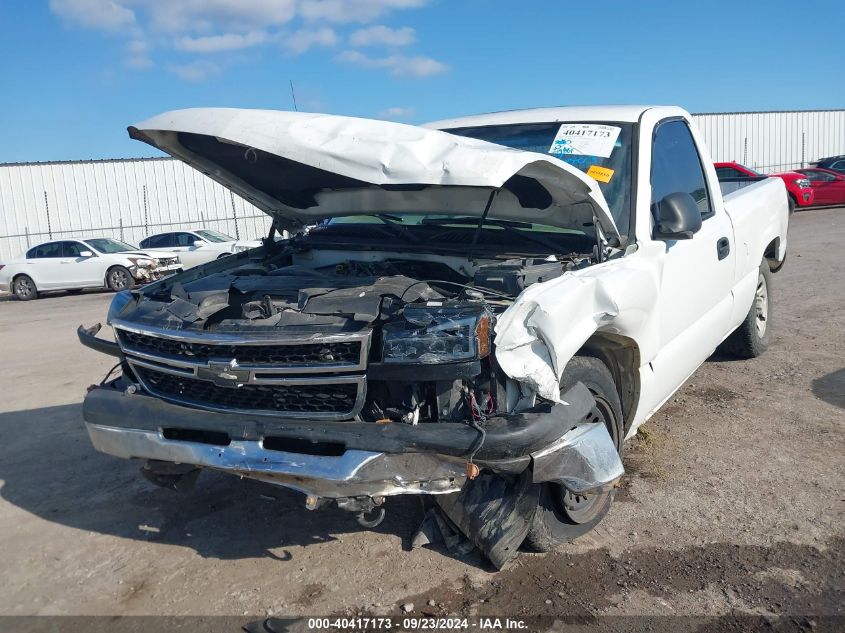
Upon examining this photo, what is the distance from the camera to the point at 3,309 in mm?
16109

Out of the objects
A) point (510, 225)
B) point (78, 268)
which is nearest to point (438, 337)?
point (510, 225)

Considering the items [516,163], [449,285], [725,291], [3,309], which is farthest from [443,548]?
[3,309]

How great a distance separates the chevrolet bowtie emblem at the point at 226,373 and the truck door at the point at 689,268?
2.12 m

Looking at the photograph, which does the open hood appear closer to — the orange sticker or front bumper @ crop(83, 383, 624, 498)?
the orange sticker

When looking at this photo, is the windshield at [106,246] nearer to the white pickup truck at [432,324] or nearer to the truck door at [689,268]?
the white pickup truck at [432,324]

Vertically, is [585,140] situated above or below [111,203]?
below

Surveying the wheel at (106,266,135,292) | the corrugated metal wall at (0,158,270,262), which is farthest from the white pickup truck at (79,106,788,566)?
the corrugated metal wall at (0,158,270,262)

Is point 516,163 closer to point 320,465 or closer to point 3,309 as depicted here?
point 320,465

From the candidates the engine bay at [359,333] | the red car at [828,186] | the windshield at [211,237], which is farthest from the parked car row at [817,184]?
the engine bay at [359,333]

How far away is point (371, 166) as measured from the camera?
3160 millimetres

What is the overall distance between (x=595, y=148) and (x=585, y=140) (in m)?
0.09

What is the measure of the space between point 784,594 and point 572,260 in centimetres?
167

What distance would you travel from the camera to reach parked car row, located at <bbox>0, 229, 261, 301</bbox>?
18.0 meters

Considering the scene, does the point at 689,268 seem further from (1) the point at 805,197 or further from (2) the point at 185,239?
(1) the point at 805,197
